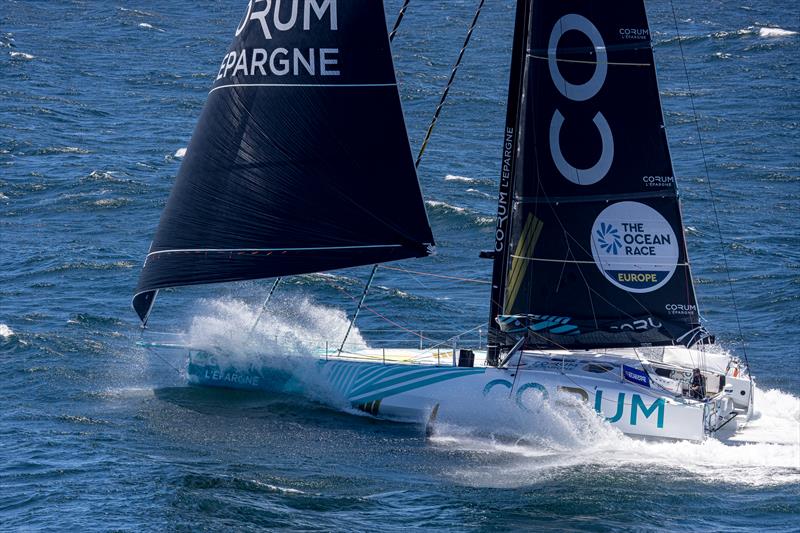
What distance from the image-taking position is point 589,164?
1049 inches

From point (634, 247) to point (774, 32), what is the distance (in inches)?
1795

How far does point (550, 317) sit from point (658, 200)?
3.47 metres

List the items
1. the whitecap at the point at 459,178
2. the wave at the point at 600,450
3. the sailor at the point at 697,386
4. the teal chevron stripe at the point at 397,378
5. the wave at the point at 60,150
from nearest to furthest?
the wave at the point at 600,450
the sailor at the point at 697,386
the teal chevron stripe at the point at 397,378
the whitecap at the point at 459,178
the wave at the point at 60,150

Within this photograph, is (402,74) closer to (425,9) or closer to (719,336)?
(425,9)

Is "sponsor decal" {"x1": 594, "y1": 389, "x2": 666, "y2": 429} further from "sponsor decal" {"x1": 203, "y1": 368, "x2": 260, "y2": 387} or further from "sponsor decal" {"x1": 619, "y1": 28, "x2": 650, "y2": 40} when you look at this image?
"sponsor decal" {"x1": 203, "y1": 368, "x2": 260, "y2": 387}

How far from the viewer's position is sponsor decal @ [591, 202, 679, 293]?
88.0ft

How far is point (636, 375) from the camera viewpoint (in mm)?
27031

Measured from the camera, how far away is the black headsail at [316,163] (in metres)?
26.7

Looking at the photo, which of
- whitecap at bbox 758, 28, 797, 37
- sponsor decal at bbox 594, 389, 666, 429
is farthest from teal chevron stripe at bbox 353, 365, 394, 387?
whitecap at bbox 758, 28, 797, 37

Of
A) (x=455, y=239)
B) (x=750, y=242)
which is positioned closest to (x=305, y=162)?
(x=455, y=239)

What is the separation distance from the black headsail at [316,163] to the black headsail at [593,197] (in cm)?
254

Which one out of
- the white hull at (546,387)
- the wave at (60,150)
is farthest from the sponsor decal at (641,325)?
the wave at (60,150)

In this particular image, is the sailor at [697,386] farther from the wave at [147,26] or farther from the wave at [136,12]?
the wave at [136,12]

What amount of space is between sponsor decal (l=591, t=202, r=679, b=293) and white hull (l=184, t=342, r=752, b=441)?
196cm
